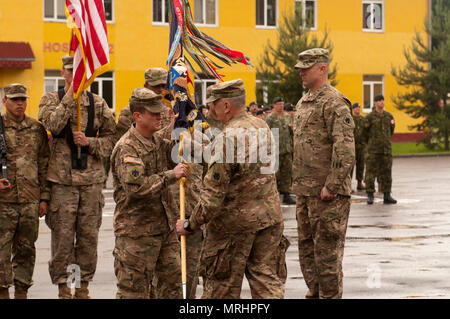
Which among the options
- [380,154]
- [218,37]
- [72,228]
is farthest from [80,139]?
[218,37]

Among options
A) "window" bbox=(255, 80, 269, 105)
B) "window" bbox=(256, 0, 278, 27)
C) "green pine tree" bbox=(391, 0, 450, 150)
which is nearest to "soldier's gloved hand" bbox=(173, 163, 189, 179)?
"window" bbox=(255, 80, 269, 105)

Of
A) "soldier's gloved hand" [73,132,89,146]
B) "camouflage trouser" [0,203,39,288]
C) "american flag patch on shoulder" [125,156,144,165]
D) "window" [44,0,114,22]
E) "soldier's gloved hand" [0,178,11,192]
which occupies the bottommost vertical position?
"camouflage trouser" [0,203,39,288]

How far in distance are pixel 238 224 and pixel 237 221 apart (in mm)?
23

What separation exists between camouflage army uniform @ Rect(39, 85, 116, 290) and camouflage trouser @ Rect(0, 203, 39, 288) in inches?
7.8

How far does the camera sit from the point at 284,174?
19562 millimetres

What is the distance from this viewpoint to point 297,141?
8.64 metres

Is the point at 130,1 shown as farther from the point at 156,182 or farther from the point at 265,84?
the point at 156,182

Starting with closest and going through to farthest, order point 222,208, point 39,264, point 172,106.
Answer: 1. point 222,208
2. point 172,106
3. point 39,264

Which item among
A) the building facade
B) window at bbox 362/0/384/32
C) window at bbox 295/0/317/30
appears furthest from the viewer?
window at bbox 362/0/384/32

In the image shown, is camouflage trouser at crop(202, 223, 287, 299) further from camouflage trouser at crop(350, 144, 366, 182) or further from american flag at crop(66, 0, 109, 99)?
camouflage trouser at crop(350, 144, 366, 182)

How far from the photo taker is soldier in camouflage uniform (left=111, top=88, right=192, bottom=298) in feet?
23.0

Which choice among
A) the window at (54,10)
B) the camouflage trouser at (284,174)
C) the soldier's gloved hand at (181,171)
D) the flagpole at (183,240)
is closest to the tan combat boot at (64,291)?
the flagpole at (183,240)

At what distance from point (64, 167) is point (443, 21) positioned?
33.5 meters
